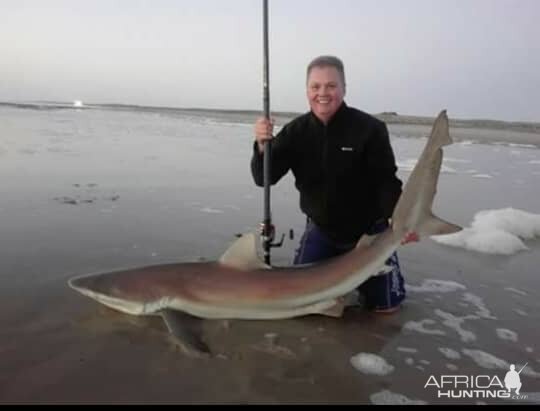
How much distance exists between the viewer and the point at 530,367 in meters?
3.22

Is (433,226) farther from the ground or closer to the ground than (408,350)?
farther from the ground

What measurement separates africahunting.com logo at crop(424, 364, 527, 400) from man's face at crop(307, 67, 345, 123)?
6.99 feet

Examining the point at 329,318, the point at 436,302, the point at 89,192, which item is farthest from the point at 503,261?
the point at 89,192

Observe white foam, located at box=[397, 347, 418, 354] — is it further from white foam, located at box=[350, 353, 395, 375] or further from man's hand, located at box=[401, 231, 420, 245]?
man's hand, located at box=[401, 231, 420, 245]

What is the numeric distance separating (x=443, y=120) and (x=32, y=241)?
3780 millimetres

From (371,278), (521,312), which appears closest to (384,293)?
(371,278)

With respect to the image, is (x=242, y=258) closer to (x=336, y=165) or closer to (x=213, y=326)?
(x=213, y=326)

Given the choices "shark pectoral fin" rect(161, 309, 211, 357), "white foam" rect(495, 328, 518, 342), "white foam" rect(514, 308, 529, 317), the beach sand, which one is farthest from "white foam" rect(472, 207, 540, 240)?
Answer: "shark pectoral fin" rect(161, 309, 211, 357)

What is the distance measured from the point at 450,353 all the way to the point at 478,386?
37 centimetres

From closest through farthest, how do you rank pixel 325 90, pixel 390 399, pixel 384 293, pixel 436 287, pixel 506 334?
pixel 390 399, pixel 506 334, pixel 384 293, pixel 325 90, pixel 436 287

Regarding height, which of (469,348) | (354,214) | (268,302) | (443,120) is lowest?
(469,348)

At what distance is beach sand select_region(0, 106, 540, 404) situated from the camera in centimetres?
286

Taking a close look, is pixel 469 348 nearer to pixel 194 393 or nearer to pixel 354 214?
pixel 354 214

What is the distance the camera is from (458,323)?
386cm
